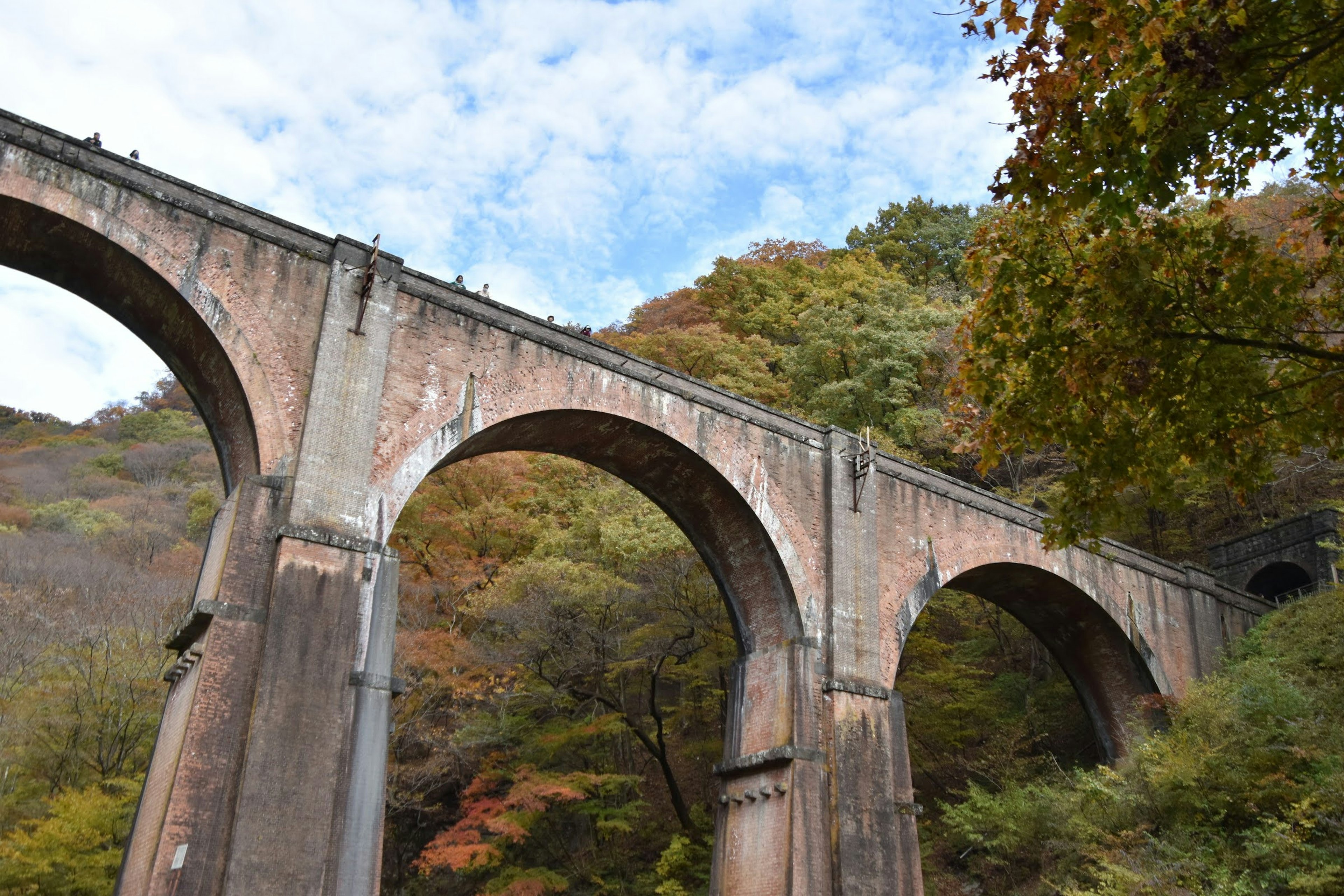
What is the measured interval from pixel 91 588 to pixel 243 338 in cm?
1718

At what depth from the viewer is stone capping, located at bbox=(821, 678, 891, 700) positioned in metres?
13.9

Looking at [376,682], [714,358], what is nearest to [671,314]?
[714,358]

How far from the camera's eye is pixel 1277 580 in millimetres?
25891

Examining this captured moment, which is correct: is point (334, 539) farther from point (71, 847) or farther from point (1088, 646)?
point (1088, 646)

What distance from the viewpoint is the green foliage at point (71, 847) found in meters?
14.8

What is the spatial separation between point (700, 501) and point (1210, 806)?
744cm

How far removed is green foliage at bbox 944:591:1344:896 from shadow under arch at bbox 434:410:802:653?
4903 millimetres

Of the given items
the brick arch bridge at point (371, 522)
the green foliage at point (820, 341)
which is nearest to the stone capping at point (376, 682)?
the brick arch bridge at point (371, 522)

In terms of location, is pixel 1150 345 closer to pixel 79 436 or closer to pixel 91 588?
pixel 91 588

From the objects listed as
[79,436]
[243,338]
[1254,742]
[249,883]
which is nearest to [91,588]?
[243,338]

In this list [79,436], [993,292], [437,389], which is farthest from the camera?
[79,436]

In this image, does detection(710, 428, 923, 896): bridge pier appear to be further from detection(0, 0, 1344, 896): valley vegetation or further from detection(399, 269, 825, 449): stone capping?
detection(0, 0, 1344, 896): valley vegetation

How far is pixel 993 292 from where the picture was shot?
7.93 meters

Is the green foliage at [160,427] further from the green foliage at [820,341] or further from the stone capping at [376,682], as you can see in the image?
the stone capping at [376,682]
